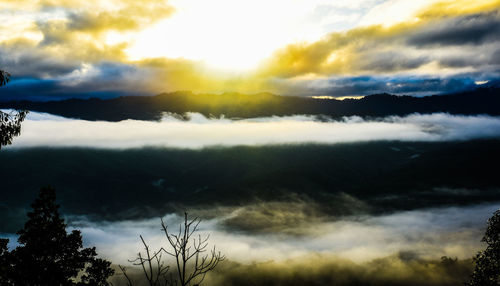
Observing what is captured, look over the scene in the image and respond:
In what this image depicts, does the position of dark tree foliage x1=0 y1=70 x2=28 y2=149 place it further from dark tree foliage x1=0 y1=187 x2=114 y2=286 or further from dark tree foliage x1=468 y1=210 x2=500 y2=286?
dark tree foliage x1=468 y1=210 x2=500 y2=286

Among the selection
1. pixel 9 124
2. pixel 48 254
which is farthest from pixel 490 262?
pixel 48 254

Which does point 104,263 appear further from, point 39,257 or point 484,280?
point 484,280

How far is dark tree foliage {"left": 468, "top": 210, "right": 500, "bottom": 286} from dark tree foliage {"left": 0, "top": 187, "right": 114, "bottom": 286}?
1413 inches

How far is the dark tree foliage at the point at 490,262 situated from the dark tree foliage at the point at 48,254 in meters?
35.9

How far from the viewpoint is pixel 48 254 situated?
30812mm

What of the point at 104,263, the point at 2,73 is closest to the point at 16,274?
the point at 104,263

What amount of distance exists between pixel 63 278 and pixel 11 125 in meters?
20.2

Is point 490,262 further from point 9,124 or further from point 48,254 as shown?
point 48,254

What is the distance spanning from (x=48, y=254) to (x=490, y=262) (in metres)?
40.6

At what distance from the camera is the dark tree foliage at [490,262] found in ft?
92.7

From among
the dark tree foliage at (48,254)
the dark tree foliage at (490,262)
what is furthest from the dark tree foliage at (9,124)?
the dark tree foliage at (490,262)

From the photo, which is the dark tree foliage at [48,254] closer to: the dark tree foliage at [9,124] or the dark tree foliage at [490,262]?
the dark tree foliage at [9,124]

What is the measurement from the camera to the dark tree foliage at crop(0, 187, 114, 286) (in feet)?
92.7

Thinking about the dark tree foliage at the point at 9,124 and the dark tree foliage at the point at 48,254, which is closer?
the dark tree foliage at the point at 9,124
